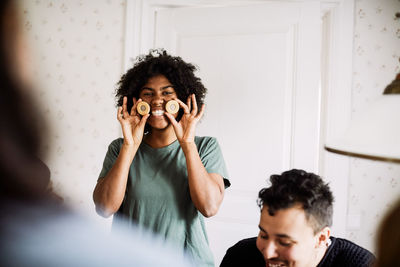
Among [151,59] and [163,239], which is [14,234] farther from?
[151,59]

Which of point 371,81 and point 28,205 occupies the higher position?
point 371,81

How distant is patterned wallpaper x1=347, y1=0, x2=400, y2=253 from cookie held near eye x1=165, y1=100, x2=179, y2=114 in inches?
36.4

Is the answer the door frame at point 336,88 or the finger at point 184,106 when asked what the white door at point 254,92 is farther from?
the finger at point 184,106

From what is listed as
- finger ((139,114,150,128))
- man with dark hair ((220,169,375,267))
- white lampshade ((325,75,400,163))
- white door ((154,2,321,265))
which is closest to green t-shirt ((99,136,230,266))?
finger ((139,114,150,128))

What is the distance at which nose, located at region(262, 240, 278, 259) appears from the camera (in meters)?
0.81

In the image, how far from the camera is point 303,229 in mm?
824

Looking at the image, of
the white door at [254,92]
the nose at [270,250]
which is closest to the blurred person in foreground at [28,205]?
the nose at [270,250]

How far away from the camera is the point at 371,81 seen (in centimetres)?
151

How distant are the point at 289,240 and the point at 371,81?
1.00 m

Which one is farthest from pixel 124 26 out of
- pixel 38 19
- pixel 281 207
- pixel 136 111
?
pixel 38 19

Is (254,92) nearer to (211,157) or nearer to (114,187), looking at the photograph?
(211,157)

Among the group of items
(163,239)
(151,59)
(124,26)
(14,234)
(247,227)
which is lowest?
(247,227)

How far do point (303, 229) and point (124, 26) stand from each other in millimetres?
1323

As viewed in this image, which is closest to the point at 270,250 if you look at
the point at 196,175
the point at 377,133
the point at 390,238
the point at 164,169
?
the point at 196,175
